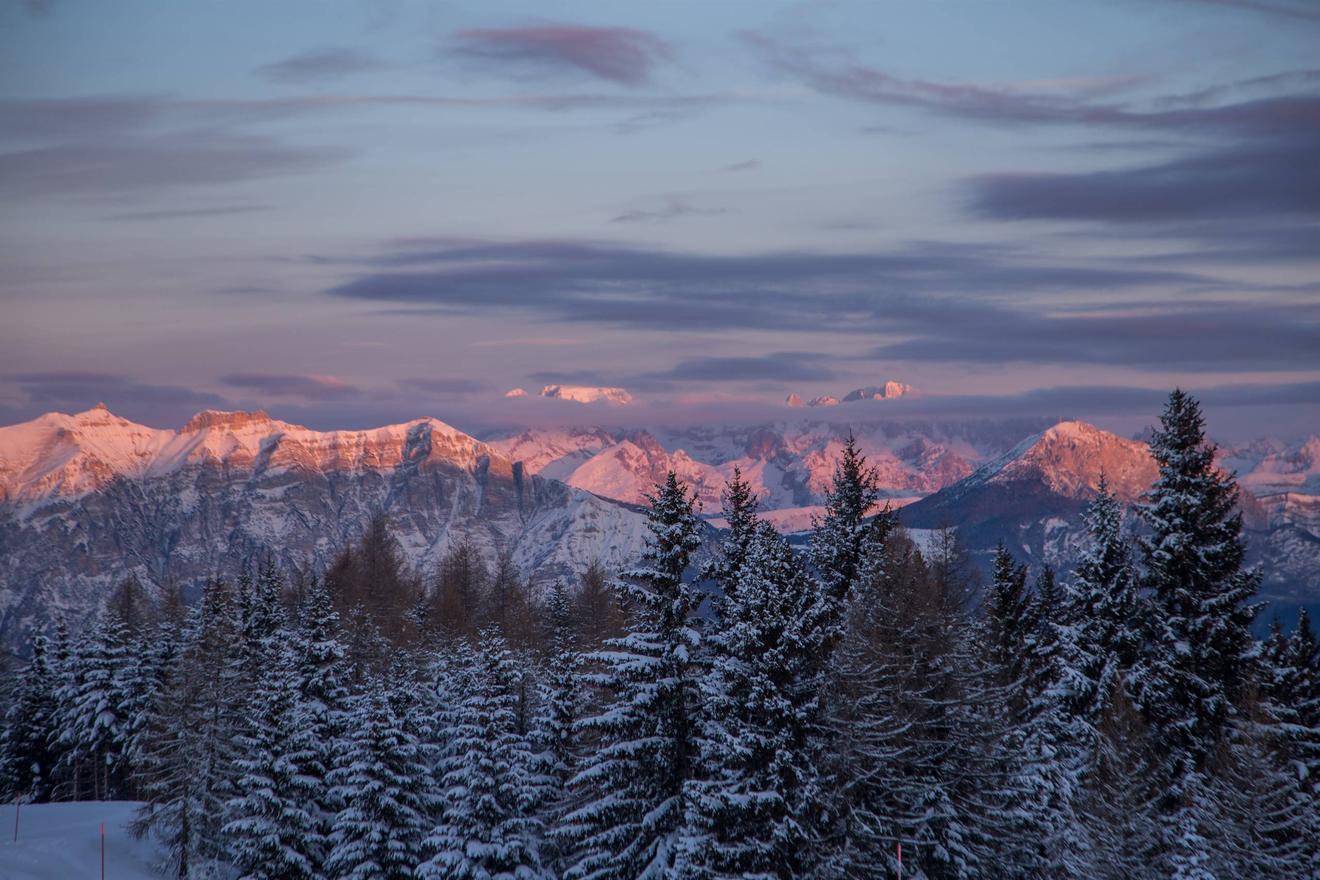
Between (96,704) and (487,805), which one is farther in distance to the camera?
(96,704)

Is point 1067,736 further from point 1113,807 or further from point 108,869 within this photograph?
point 108,869

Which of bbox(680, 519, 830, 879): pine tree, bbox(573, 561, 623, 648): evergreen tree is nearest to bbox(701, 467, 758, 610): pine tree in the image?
bbox(680, 519, 830, 879): pine tree

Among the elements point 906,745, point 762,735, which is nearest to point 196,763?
point 762,735

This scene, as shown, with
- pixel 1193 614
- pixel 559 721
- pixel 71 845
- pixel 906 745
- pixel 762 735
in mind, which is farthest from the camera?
pixel 71 845

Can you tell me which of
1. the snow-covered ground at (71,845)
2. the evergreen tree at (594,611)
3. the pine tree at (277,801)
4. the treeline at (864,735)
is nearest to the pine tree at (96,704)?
the snow-covered ground at (71,845)

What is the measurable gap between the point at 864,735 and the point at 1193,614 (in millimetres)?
11031

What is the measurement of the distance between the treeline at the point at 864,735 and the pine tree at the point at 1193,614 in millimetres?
92

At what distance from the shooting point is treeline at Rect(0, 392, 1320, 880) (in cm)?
4050

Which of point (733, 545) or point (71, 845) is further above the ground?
point (733, 545)

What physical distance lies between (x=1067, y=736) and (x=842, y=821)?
11.0 m

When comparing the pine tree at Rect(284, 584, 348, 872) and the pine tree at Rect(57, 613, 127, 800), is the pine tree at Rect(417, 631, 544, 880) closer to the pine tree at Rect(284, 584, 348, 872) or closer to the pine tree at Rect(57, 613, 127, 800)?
the pine tree at Rect(284, 584, 348, 872)

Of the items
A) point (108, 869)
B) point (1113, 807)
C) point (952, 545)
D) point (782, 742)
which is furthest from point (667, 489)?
point (108, 869)

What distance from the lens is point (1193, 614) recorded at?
140 ft

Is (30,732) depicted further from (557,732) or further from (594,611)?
(557,732)
